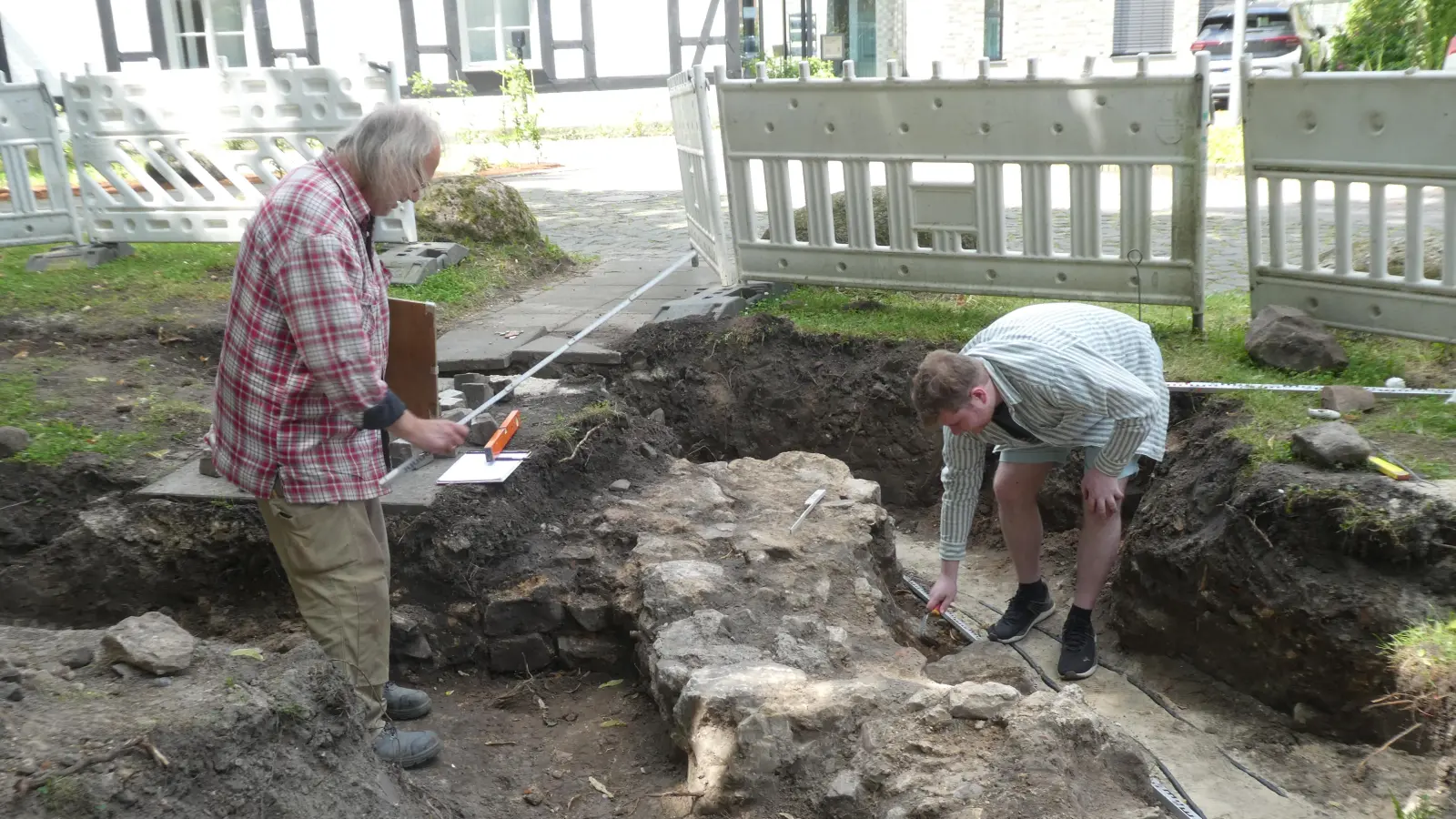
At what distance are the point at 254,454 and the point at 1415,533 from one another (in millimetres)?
3833

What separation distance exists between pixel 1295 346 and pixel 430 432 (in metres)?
4.29

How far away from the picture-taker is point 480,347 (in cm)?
662

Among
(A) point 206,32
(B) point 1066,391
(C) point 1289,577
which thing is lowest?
(C) point 1289,577

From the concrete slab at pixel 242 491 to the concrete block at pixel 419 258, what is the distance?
3698 mm

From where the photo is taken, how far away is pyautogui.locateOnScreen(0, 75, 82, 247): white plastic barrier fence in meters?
8.84

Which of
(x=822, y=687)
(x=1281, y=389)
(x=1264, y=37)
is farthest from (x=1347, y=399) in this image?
(x=1264, y=37)

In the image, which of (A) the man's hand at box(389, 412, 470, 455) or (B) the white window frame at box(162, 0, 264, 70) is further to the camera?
(B) the white window frame at box(162, 0, 264, 70)

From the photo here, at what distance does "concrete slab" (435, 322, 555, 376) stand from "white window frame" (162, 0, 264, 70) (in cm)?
1529

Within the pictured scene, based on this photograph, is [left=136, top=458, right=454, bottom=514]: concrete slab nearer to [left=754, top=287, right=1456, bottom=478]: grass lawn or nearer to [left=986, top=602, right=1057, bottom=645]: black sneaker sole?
[left=986, top=602, right=1057, bottom=645]: black sneaker sole

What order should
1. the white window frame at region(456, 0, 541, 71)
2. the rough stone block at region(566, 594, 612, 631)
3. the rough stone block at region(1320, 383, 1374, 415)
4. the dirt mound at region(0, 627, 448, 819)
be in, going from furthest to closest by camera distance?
the white window frame at region(456, 0, 541, 71) → the rough stone block at region(1320, 383, 1374, 415) → the rough stone block at region(566, 594, 612, 631) → the dirt mound at region(0, 627, 448, 819)

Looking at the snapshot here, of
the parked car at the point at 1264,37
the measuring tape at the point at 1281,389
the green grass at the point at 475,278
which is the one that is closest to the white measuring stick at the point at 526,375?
the green grass at the point at 475,278

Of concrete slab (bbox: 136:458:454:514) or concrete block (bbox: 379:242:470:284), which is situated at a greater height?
concrete block (bbox: 379:242:470:284)

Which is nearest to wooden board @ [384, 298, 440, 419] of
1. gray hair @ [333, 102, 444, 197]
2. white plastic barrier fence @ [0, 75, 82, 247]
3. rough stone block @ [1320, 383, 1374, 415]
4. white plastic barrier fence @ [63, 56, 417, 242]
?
gray hair @ [333, 102, 444, 197]

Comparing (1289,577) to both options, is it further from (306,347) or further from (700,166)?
(700,166)
